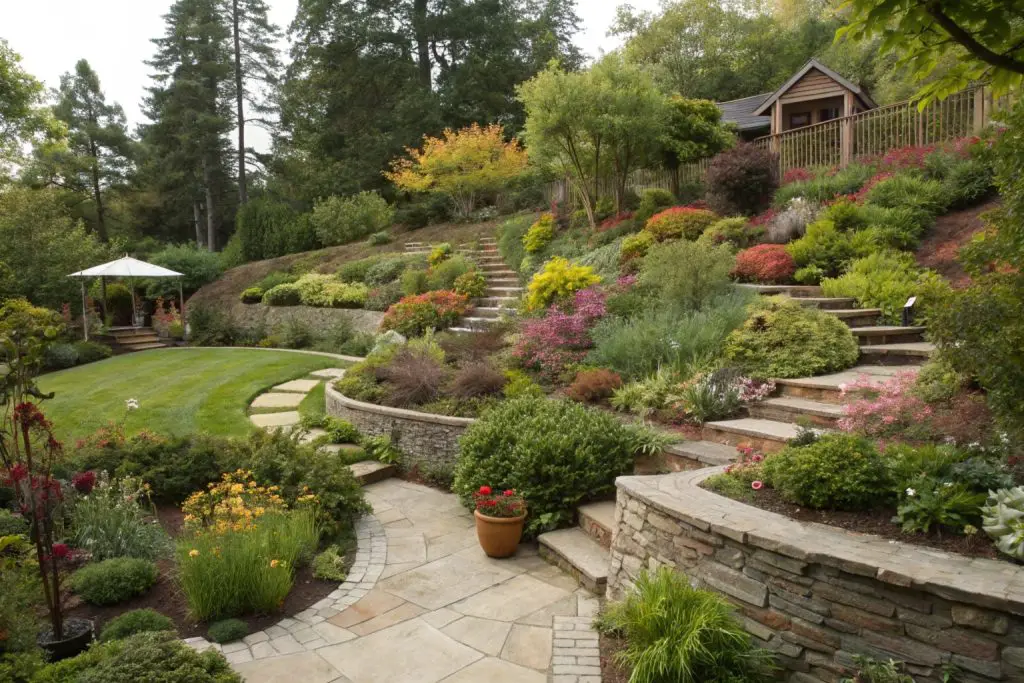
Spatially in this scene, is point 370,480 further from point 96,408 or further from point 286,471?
point 96,408

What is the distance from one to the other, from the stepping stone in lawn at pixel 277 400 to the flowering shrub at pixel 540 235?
6.24m

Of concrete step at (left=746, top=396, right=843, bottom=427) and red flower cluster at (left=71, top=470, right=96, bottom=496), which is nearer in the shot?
red flower cluster at (left=71, top=470, right=96, bottom=496)

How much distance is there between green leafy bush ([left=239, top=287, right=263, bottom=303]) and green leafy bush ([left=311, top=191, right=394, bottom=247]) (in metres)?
4.17

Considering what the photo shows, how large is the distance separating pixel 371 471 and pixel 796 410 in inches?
171

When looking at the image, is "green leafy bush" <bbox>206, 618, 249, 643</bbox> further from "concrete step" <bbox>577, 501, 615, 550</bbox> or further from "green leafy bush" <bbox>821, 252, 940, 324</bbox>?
"green leafy bush" <bbox>821, 252, 940, 324</bbox>

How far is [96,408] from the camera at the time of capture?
8.97 meters

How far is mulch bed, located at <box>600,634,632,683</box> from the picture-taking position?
310 cm

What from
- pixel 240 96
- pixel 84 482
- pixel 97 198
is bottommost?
pixel 84 482

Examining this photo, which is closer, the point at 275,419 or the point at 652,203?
the point at 275,419

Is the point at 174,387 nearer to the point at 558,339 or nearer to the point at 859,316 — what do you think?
the point at 558,339

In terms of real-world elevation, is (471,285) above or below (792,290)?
above

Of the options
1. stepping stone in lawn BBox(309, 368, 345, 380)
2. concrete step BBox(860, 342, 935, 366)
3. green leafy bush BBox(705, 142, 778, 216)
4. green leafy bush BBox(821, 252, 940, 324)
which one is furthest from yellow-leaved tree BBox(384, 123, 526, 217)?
concrete step BBox(860, 342, 935, 366)

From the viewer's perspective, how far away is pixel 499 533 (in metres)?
4.68

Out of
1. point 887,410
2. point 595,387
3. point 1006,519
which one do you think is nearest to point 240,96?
point 595,387
